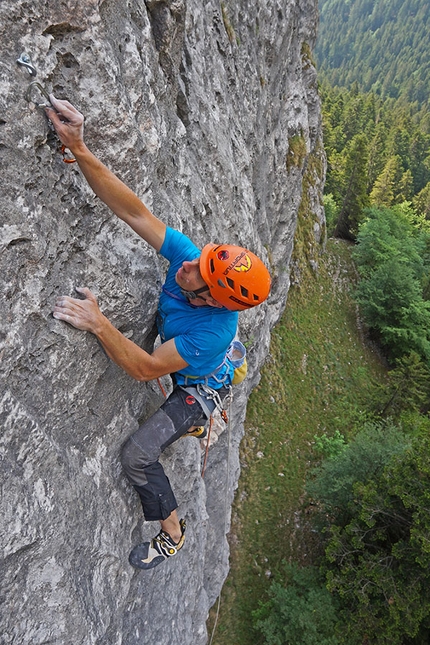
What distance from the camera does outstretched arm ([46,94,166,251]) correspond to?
3.29 metres

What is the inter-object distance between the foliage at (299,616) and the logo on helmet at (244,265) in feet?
40.6

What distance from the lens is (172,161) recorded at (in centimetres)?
599

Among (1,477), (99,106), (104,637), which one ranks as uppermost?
(99,106)

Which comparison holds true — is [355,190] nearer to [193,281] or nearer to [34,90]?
[193,281]

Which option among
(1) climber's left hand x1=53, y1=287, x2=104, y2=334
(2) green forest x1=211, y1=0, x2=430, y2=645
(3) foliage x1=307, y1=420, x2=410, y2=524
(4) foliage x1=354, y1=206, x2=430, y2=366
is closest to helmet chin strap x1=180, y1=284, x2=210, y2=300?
(1) climber's left hand x1=53, y1=287, x2=104, y2=334

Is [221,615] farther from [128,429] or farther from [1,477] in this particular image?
[1,477]

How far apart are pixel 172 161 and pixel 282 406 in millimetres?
14610

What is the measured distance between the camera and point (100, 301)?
4.04m

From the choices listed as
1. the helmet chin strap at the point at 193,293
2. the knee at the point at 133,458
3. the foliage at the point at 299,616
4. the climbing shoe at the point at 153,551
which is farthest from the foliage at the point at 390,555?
the helmet chin strap at the point at 193,293

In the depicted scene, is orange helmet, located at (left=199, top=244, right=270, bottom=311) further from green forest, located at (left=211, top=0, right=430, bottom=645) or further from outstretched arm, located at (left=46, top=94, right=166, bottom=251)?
green forest, located at (left=211, top=0, right=430, bottom=645)

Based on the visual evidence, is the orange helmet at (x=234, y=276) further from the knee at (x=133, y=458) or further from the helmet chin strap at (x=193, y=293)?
the knee at (x=133, y=458)

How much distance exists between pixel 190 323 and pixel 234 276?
797 millimetres

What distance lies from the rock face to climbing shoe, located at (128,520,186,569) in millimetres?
119

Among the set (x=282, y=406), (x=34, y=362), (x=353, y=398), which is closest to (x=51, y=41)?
(x=34, y=362)
